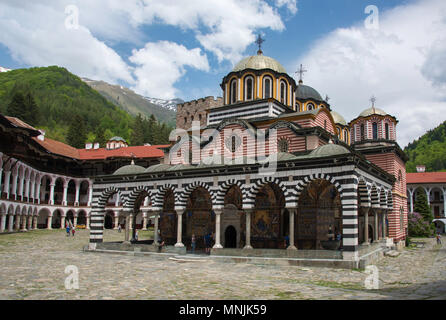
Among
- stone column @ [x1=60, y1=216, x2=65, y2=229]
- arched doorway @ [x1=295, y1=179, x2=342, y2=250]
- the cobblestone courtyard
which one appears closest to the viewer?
the cobblestone courtyard

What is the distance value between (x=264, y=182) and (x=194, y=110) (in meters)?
37.9

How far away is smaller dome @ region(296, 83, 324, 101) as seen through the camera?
34.8 m

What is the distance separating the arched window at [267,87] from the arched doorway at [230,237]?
27.7ft

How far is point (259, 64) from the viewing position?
24906 mm

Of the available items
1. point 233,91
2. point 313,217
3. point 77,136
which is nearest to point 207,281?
point 313,217

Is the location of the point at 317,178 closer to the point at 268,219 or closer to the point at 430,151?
the point at 268,219

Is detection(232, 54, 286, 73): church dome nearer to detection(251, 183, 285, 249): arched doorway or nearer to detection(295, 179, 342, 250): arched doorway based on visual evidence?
detection(251, 183, 285, 249): arched doorway

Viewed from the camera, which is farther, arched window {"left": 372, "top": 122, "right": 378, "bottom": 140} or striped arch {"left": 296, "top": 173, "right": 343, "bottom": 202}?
arched window {"left": 372, "top": 122, "right": 378, "bottom": 140}

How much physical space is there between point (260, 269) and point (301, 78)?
25.0 meters

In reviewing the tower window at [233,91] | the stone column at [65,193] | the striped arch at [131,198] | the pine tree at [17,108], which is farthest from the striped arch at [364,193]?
the pine tree at [17,108]

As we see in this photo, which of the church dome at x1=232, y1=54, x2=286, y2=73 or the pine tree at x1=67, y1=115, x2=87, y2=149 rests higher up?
the pine tree at x1=67, y1=115, x2=87, y2=149

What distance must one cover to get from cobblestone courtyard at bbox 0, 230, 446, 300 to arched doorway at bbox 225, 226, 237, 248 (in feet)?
15.6

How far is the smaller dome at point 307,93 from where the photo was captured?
1368 inches

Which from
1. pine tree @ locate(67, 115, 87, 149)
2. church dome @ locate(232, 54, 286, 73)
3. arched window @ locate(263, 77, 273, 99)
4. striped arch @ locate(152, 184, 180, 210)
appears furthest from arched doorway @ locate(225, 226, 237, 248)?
Answer: pine tree @ locate(67, 115, 87, 149)
